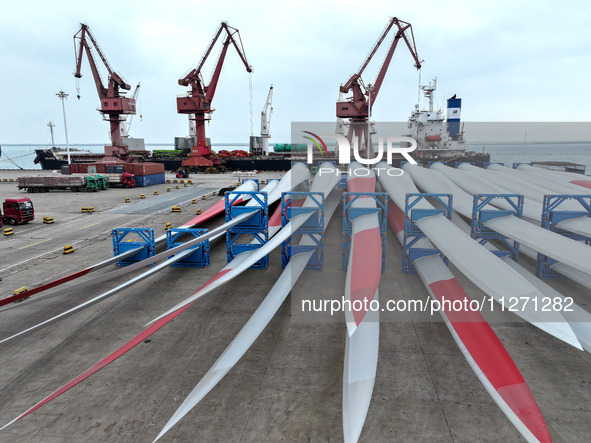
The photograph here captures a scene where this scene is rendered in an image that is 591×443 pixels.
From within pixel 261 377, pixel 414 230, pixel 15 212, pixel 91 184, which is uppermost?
pixel 91 184

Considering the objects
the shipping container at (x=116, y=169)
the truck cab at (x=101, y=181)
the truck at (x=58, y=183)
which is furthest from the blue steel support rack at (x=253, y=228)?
the shipping container at (x=116, y=169)

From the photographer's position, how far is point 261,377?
398 inches

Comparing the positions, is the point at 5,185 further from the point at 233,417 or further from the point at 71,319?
the point at 233,417

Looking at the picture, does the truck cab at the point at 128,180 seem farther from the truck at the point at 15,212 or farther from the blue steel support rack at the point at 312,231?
the blue steel support rack at the point at 312,231

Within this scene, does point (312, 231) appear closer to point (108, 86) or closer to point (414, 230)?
point (414, 230)

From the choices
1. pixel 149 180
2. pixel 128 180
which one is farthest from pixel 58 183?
pixel 149 180

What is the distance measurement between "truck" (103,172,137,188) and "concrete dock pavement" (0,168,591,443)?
39133 millimetres

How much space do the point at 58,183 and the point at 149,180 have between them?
11.6 m

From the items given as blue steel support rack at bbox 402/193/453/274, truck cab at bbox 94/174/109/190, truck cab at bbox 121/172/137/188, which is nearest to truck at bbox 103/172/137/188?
truck cab at bbox 121/172/137/188

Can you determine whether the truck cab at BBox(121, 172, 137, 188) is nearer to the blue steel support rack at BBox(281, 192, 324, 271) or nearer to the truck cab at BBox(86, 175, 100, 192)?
the truck cab at BBox(86, 175, 100, 192)

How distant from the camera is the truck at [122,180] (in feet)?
166

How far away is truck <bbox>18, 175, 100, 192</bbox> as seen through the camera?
151 feet

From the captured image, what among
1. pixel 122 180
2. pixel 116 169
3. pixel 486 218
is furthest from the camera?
pixel 116 169

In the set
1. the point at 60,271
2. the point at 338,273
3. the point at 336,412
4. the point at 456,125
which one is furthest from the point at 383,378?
the point at 456,125
